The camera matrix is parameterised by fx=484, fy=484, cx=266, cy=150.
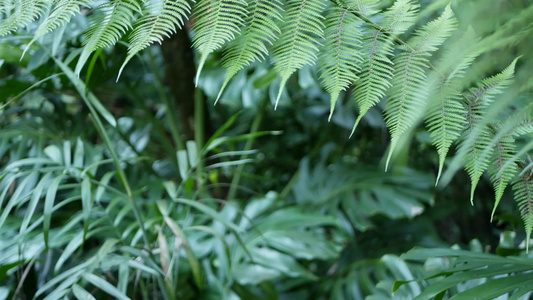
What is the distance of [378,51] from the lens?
1.49 ft

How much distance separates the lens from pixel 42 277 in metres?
0.82

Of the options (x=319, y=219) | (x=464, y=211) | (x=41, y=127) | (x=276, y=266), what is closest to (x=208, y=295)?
(x=276, y=266)

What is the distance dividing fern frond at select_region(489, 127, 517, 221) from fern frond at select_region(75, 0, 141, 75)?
1.16 ft

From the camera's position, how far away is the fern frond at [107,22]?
1.43 ft

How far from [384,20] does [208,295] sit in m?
0.61

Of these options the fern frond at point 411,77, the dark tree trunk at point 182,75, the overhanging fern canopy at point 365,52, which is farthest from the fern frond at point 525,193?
the dark tree trunk at point 182,75

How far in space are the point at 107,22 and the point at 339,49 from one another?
22 centimetres

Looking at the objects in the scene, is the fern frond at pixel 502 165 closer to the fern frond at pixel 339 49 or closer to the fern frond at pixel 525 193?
the fern frond at pixel 525 193

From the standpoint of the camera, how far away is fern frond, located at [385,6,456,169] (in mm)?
431

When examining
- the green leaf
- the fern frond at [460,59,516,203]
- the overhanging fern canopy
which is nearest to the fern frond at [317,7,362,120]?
the overhanging fern canopy

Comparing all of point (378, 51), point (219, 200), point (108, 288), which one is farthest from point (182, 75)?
point (378, 51)

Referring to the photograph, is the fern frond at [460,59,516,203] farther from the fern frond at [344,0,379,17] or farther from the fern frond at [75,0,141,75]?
the fern frond at [75,0,141,75]

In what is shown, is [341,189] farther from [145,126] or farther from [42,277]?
[42,277]

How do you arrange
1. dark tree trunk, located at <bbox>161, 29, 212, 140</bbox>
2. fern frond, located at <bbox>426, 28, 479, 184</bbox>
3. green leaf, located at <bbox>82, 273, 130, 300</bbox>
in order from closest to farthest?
fern frond, located at <bbox>426, 28, 479, 184</bbox>, green leaf, located at <bbox>82, 273, 130, 300</bbox>, dark tree trunk, located at <bbox>161, 29, 212, 140</bbox>
